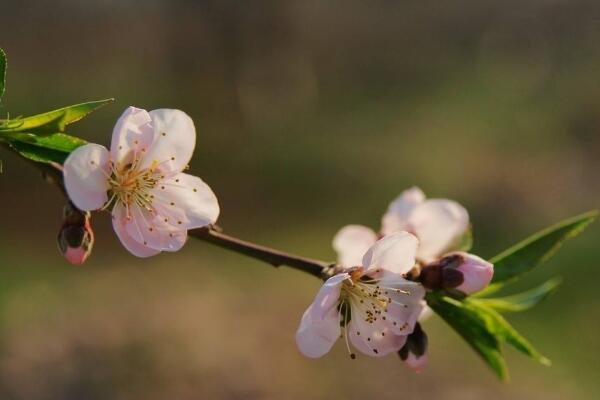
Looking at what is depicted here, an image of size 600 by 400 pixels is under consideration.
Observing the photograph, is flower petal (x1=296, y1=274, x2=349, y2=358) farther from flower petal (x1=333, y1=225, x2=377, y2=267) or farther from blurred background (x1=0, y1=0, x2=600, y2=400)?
blurred background (x1=0, y1=0, x2=600, y2=400)

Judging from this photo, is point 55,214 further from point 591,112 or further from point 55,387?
point 591,112

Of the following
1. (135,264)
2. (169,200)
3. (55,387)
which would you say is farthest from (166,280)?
(169,200)

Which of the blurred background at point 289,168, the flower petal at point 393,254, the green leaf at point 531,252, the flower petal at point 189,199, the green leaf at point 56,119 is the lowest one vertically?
the blurred background at point 289,168

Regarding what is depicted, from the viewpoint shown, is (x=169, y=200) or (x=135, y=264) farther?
(x=135, y=264)

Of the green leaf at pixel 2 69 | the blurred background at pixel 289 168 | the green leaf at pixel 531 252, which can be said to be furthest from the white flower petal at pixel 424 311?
the blurred background at pixel 289 168

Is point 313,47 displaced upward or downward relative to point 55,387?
upward

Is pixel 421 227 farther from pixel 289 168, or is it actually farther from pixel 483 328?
pixel 289 168

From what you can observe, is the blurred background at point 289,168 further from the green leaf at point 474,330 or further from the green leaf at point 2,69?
the green leaf at point 2,69
